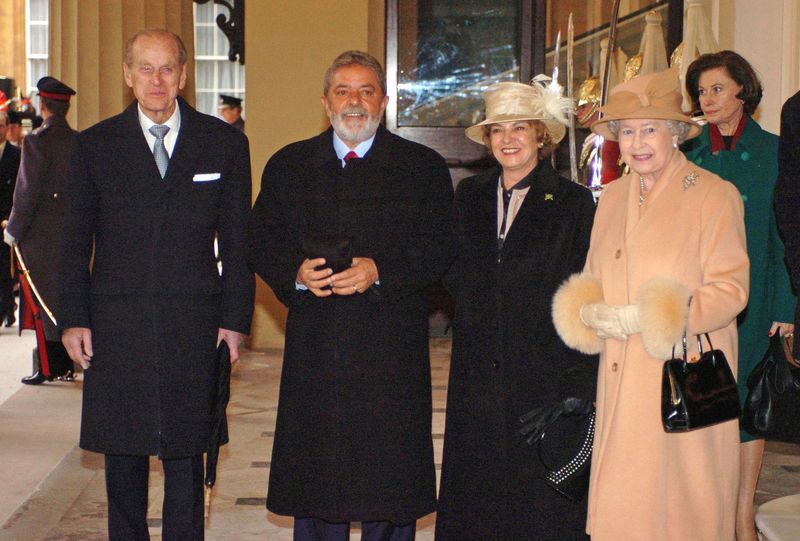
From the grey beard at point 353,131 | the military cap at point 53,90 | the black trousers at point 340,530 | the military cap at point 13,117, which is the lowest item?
the black trousers at point 340,530

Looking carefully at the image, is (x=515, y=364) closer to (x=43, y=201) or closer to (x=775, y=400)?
(x=775, y=400)

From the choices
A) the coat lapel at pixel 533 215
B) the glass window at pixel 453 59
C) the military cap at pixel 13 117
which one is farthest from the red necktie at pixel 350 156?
the military cap at pixel 13 117

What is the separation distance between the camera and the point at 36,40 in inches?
1027

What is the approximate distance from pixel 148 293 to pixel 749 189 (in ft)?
7.38

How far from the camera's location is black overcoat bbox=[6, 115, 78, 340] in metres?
7.79

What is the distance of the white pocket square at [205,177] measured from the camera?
3912mm

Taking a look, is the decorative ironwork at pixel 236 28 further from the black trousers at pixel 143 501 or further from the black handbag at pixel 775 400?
the black handbag at pixel 775 400

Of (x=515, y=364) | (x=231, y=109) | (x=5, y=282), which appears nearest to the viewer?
(x=515, y=364)

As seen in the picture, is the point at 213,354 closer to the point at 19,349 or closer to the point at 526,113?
the point at 526,113

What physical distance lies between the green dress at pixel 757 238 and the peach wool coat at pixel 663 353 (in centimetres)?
105

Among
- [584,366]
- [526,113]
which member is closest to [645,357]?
[584,366]

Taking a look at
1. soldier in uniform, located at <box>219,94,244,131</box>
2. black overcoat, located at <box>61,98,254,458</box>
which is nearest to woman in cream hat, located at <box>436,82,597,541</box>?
black overcoat, located at <box>61,98,254,458</box>

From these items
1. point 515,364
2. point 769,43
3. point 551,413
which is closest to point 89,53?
point 769,43

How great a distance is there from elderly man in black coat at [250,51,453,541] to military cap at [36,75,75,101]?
4.33 metres
